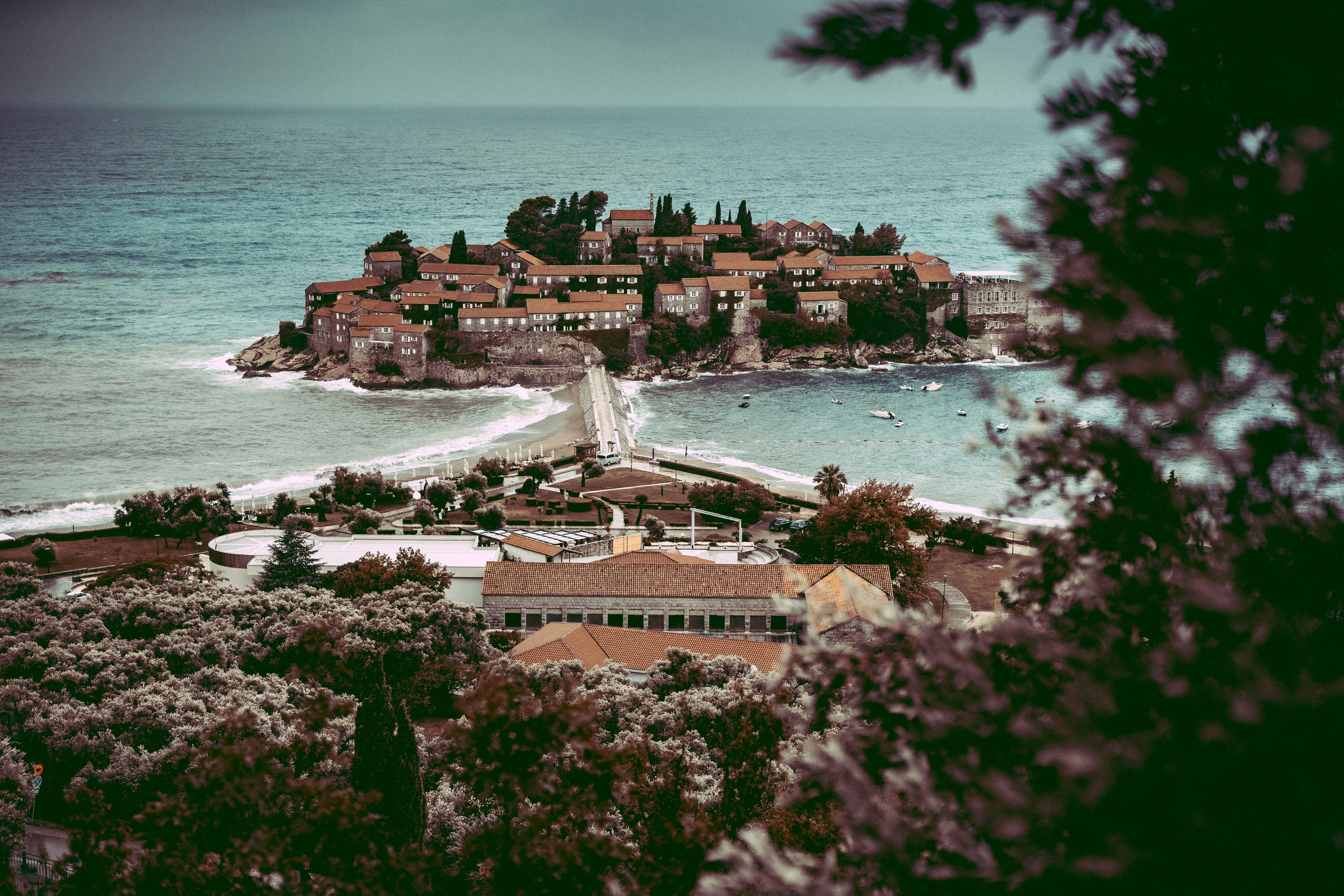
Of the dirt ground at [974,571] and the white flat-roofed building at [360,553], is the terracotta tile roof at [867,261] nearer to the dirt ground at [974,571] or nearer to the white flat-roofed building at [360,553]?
the dirt ground at [974,571]

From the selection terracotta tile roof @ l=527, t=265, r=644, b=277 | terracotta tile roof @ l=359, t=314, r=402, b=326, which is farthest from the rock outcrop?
terracotta tile roof @ l=527, t=265, r=644, b=277

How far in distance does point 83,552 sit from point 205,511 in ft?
11.7

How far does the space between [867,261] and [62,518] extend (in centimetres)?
4920

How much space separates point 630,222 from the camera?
7338 cm

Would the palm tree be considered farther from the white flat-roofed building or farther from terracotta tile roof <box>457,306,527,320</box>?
terracotta tile roof <box>457,306,527,320</box>

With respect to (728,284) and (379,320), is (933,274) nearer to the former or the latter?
(728,284)

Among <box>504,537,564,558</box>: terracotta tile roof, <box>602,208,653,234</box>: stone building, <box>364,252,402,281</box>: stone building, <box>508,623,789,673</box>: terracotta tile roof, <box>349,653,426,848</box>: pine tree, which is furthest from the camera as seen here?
<box>602,208,653,234</box>: stone building

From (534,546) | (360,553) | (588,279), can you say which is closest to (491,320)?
(588,279)

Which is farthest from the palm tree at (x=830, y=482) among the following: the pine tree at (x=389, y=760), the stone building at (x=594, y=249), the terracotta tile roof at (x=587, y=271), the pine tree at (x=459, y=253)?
the stone building at (x=594, y=249)

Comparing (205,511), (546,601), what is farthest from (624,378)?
(546,601)

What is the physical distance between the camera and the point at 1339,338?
7.95 ft

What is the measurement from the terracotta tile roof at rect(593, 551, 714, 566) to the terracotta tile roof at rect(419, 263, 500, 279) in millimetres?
39749

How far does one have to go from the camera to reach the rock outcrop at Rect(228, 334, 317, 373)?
60625 millimetres

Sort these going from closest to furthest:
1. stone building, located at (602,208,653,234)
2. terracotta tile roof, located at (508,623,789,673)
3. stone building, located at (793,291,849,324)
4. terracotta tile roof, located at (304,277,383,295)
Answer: terracotta tile roof, located at (508,623,789,673), terracotta tile roof, located at (304,277,383,295), stone building, located at (793,291,849,324), stone building, located at (602,208,653,234)
